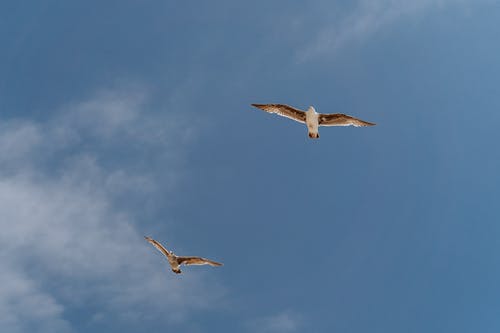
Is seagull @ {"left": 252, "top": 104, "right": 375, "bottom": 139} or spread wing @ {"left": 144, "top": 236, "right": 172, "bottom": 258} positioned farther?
spread wing @ {"left": 144, "top": 236, "right": 172, "bottom": 258}

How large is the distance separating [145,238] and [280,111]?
2148cm

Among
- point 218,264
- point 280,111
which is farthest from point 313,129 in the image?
point 218,264

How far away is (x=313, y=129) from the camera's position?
51.8 meters

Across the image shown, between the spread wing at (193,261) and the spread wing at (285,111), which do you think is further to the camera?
the spread wing at (193,261)

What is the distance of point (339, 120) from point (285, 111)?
5.01m

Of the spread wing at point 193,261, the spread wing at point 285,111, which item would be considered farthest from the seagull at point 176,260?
the spread wing at point 285,111

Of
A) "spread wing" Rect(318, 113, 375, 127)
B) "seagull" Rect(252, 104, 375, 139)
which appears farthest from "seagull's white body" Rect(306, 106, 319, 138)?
"spread wing" Rect(318, 113, 375, 127)

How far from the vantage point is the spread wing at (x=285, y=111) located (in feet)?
170

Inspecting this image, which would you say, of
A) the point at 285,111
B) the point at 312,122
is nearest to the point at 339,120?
the point at 312,122

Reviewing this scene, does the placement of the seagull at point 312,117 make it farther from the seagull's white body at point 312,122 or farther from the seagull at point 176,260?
the seagull at point 176,260

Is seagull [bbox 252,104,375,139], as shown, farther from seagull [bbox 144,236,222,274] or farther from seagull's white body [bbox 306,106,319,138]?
seagull [bbox 144,236,222,274]

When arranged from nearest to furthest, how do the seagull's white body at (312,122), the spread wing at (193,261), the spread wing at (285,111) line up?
the seagull's white body at (312,122), the spread wing at (285,111), the spread wing at (193,261)

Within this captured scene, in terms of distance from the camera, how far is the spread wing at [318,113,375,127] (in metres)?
51.9

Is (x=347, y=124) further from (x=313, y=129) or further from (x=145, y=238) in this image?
(x=145, y=238)
